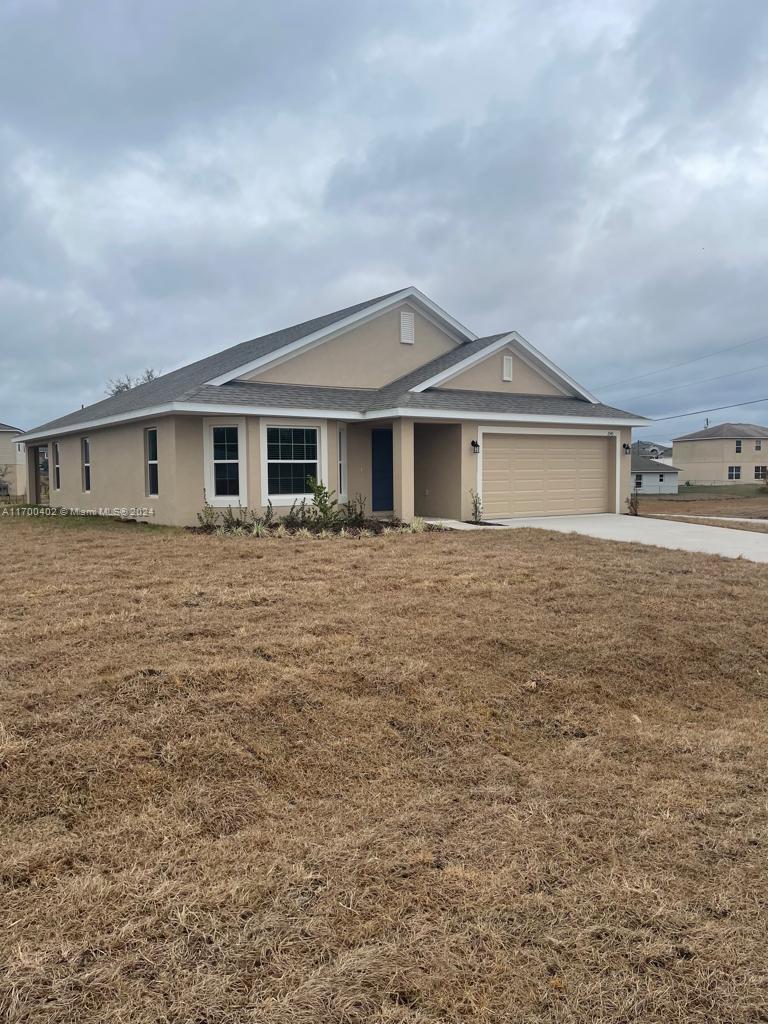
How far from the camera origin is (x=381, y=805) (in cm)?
416

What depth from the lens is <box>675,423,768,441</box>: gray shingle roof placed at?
6775cm

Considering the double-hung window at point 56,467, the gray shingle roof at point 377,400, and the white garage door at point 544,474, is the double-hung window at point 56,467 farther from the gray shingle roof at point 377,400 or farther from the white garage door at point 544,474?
the white garage door at point 544,474

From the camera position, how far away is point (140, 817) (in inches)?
154

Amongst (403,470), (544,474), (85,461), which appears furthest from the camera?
(85,461)

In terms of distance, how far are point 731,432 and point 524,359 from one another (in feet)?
189

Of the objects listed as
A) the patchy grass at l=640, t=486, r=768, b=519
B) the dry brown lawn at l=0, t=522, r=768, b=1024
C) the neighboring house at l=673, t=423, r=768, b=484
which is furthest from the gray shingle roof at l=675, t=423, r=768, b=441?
the dry brown lawn at l=0, t=522, r=768, b=1024

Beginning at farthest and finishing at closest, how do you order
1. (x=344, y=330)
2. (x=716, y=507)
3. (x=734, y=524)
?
(x=716, y=507)
(x=344, y=330)
(x=734, y=524)

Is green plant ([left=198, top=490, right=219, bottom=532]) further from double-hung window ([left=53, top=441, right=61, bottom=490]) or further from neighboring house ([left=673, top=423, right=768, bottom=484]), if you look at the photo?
neighboring house ([left=673, top=423, right=768, bottom=484])

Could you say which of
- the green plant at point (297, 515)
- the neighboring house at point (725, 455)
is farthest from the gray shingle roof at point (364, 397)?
the neighboring house at point (725, 455)

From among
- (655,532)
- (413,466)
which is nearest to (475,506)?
(413,466)

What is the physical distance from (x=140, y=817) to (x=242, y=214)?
23.0 m

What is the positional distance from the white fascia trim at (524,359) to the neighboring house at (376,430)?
0.04m

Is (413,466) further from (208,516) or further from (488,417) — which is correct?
(208,516)

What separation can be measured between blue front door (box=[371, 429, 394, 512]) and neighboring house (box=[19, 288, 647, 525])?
1.2 inches
